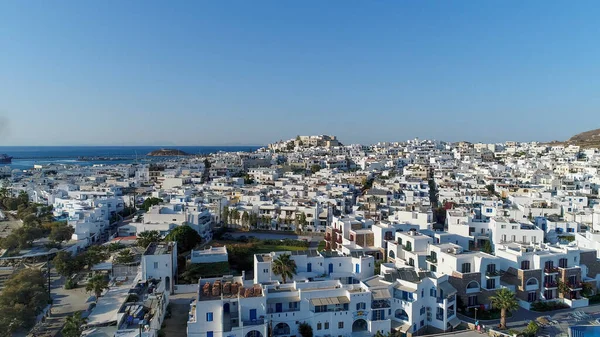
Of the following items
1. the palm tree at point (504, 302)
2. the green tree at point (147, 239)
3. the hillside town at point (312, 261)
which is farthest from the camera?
the green tree at point (147, 239)

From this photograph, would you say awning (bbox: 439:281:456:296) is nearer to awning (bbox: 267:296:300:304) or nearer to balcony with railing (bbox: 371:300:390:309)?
balcony with railing (bbox: 371:300:390:309)

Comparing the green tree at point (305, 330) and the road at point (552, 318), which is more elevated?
the green tree at point (305, 330)

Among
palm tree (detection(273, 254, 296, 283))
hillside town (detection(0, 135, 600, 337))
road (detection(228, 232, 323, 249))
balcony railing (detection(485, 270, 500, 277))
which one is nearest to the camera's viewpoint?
hillside town (detection(0, 135, 600, 337))

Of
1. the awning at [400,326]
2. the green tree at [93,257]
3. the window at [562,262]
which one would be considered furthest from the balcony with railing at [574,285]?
the green tree at [93,257]

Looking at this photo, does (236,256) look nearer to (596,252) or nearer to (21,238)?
(21,238)

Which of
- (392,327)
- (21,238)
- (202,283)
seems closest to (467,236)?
(392,327)

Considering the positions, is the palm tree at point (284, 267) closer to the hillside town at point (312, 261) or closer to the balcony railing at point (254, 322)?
the hillside town at point (312, 261)

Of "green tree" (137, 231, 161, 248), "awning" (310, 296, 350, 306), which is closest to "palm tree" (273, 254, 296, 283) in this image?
"awning" (310, 296, 350, 306)
